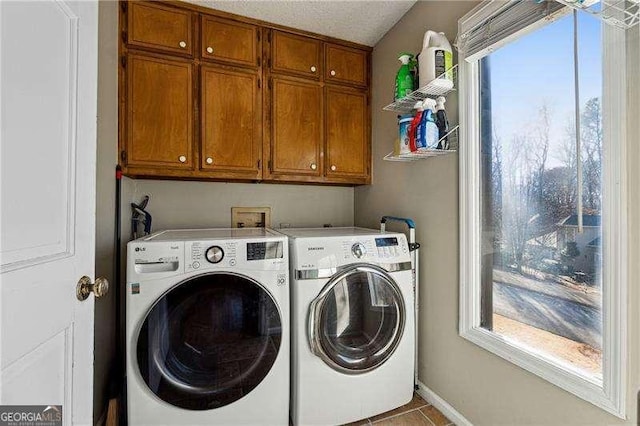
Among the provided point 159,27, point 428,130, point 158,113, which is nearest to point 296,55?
point 159,27

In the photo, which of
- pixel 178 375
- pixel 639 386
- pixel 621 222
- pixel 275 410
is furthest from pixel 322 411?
pixel 621 222

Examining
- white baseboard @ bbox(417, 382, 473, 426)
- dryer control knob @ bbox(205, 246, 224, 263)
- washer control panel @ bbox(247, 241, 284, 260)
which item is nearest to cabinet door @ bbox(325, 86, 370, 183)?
washer control panel @ bbox(247, 241, 284, 260)

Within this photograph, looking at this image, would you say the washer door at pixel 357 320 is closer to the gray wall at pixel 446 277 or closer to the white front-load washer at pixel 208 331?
the white front-load washer at pixel 208 331

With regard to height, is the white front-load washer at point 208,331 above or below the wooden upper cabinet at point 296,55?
below

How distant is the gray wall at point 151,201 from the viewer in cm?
154

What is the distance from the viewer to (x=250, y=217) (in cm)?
236

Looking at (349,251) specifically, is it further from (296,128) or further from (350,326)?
(296,128)

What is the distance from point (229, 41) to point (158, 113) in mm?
680

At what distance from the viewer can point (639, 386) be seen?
0.92 m

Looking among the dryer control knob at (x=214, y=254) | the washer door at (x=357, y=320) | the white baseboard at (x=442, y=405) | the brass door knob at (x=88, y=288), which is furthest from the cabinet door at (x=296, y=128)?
the white baseboard at (x=442, y=405)

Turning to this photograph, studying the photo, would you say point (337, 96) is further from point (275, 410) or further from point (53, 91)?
point (275, 410)

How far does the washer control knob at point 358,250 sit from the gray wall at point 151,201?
3.15ft

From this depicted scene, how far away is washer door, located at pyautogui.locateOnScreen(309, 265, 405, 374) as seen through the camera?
1.52 meters

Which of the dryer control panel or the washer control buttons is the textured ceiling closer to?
the dryer control panel
